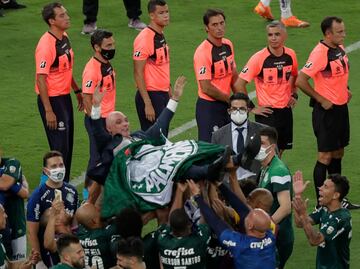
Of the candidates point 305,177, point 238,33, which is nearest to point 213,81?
point 305,177

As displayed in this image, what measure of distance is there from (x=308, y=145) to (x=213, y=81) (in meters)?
1.95

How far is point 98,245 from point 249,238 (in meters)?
1.40

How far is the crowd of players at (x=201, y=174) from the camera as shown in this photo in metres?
10.0

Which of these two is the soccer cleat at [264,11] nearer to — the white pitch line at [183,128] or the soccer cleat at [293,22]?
the soccer cleat at [293,22]

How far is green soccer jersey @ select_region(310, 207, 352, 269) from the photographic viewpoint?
11.0 meters

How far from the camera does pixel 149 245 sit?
10289mm

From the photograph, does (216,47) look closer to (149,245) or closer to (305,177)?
(305,177)

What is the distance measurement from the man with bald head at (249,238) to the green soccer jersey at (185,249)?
133 mm

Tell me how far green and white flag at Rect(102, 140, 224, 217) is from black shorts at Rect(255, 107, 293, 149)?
3607mm

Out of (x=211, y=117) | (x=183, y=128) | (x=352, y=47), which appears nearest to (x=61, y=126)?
(x=211, y=117)

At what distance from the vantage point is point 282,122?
1406 cm

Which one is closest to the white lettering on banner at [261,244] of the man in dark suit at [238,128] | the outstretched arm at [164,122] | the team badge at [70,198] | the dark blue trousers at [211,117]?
the outstretched arm at [164,122]

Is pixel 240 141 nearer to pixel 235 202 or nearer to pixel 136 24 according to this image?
pixel 235 202

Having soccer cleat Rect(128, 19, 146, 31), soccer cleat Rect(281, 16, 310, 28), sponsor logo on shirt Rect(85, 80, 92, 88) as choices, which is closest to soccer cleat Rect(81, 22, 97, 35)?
soccer cleat Rect(128, 19, 146, 31)
